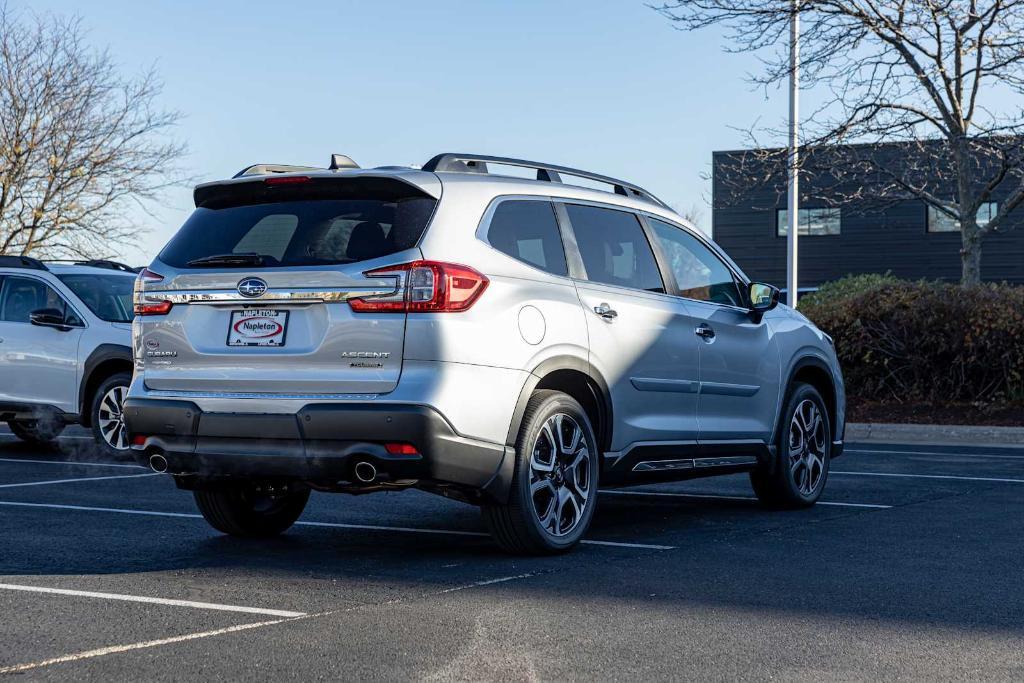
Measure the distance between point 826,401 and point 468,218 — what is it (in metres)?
3.93

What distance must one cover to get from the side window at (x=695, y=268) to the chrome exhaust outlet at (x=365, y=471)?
2.61 m

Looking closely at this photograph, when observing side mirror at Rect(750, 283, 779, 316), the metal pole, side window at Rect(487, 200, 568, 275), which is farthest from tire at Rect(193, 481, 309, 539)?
the metal pole

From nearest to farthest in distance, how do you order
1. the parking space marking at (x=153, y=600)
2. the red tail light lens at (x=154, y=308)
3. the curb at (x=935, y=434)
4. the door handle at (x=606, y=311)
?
the parking space marking at (x=153, y=600) < the red tail light lens at (x=154, y=308) < the door handle at (x=606, y=311) < the curb at (x=935, y=434)

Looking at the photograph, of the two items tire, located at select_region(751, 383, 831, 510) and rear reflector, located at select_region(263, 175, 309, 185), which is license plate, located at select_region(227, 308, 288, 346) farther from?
tire, located at select_region(751, 383, 831, 510)

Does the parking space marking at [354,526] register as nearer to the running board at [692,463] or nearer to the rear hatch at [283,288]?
the running board at [692,463]

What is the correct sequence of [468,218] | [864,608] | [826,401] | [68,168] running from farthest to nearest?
[68,168]
[826,401]
[468,218]
[864,608]

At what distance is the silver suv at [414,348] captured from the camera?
20.2ft

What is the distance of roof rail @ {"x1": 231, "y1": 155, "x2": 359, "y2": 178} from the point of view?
22.5 feet

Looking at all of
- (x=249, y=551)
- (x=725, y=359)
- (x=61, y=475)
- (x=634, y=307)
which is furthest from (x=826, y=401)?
(x=61, y=475)

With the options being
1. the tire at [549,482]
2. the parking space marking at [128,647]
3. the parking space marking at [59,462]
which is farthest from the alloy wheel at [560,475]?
the parking space marking at [59,462]

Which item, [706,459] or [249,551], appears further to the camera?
[706,459]

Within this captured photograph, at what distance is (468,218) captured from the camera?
258 inches

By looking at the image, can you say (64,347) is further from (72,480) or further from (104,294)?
(72,480)

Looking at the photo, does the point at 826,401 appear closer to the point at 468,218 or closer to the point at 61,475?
the point at 468,218
